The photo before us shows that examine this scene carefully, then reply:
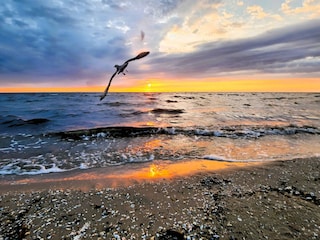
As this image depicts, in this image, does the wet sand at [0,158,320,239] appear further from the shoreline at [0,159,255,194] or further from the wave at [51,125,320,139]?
the wave at [51,125,320,139]

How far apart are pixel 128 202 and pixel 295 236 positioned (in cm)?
321

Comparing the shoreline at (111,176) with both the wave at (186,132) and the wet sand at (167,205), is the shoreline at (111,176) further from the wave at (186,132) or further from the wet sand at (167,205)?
the wave at (186,132)

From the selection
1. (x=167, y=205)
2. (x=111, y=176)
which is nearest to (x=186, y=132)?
(x=111, y=176)

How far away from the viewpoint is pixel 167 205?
14.2 feet

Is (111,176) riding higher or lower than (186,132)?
higher

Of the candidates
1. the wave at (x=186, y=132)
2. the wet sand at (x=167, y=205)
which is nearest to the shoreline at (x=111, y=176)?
the wet sand at (x=167, y=205)

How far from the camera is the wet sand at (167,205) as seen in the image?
3436 millimetres

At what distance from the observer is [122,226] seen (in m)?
3.59

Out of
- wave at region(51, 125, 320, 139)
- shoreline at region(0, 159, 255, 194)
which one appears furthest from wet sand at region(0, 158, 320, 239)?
wave at region(51, 125, 320, 139)

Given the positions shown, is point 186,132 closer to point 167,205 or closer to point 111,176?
Result: point 111,176

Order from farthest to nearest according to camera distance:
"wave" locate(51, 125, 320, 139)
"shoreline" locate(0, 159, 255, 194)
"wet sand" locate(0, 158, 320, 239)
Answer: "wave" locate(51, 125, 320, 139)
"shoreline" locate(0, 159, 255, 194)
"wet sand" locate(0, 158, 320, 239)

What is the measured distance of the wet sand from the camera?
344 cm

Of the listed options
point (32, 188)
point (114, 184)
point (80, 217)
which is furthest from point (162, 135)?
point (80, 217)

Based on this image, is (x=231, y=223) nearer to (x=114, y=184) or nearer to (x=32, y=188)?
(x=114, y=184)
